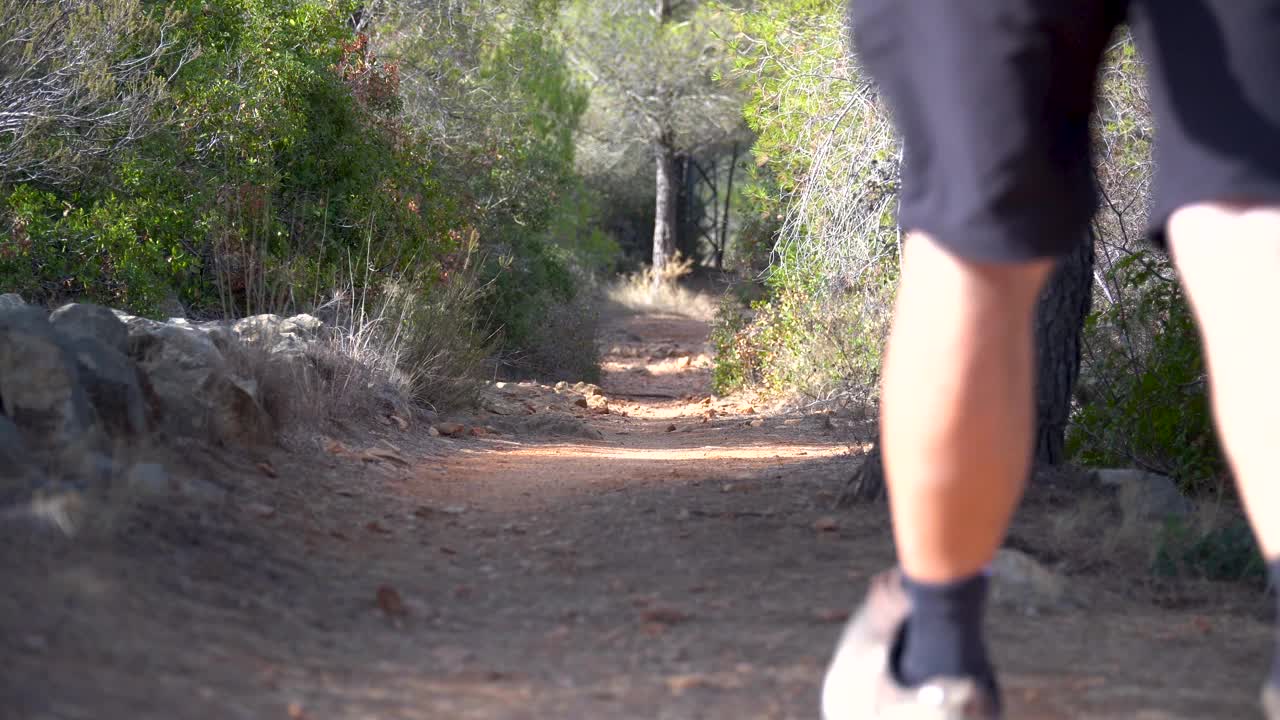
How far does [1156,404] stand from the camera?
4.58 m

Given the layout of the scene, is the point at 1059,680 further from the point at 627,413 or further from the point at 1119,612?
the point at 627,413

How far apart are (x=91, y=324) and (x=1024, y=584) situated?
3.01m

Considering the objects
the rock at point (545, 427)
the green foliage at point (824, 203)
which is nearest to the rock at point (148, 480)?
the rock at point (545, 427)

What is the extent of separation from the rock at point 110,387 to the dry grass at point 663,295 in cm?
1869

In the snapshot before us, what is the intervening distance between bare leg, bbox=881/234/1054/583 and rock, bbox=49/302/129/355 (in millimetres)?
2958

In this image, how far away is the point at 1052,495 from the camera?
395 centimetres

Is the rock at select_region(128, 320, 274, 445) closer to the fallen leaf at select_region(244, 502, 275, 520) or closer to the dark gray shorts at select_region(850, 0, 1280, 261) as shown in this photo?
the fallen leaf at select_region(244, 502, 275, 520)

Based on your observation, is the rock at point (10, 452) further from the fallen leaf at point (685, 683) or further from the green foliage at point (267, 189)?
the green foliage at point (267, 189)

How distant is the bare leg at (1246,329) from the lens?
1603 millimetres

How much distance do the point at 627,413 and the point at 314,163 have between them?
11.7 ft

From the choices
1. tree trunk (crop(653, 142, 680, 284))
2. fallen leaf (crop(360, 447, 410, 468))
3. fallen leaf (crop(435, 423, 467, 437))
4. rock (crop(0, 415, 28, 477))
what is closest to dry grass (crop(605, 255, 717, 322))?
tree trunk (crop(653, 142, 680, 284))

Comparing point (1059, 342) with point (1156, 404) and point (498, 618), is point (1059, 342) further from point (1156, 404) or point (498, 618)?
point (498, 618)

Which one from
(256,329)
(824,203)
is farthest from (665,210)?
(256,329)

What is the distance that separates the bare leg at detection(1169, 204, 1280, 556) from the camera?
1603mm
